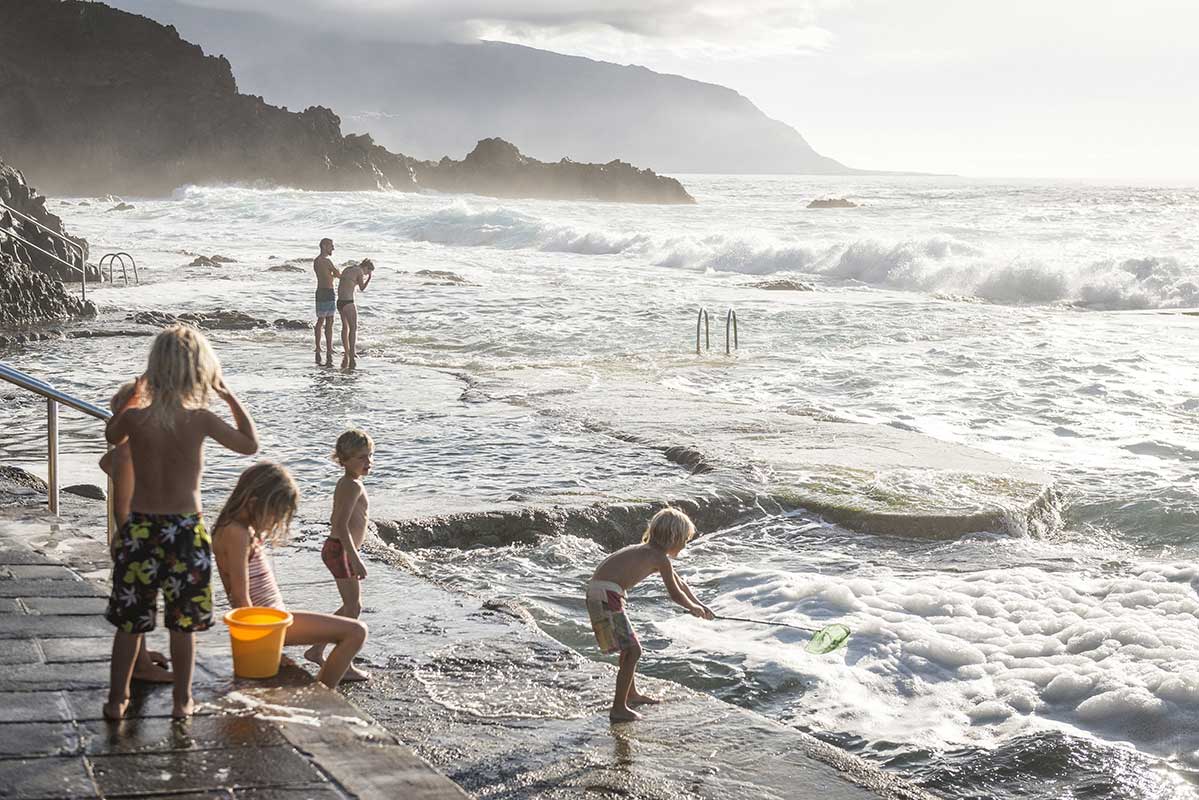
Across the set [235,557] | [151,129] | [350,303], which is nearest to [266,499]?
[235,557]

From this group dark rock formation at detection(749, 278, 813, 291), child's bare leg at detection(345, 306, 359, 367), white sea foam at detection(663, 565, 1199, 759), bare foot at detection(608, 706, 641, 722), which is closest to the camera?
bare foot at detection(608, 706, 641, 722)

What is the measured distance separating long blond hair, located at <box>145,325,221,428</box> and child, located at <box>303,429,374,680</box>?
1309mm

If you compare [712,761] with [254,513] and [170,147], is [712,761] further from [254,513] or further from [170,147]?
[170,147]

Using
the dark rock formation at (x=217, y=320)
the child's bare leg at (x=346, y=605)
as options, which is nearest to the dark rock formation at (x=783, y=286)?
the dark rock formation at (x=217, y=320)

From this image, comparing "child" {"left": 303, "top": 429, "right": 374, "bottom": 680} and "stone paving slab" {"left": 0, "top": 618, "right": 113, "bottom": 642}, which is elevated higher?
"child" {"left": 303, "top": 429, "right": 374, "bottom": 680}

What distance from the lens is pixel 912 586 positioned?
7535 mm

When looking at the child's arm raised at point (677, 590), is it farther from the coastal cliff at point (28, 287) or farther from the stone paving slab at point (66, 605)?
the coastal cliff at point (28, 287)

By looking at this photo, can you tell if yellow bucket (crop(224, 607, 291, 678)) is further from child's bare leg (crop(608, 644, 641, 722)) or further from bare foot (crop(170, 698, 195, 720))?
child's bare leg (crop(608, 644, 641, 722))

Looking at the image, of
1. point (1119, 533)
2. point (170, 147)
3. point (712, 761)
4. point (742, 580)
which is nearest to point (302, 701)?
point (712, 761)

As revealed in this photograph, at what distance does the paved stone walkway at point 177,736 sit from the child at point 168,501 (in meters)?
0.21

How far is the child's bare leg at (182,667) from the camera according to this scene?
13.1ft

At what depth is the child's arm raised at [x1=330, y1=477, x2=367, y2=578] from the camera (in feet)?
17.0

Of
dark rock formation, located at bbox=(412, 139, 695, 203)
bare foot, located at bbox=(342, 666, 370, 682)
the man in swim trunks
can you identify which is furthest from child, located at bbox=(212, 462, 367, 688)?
dark rock formation, located at bbox=(412, 139, 695, 203)

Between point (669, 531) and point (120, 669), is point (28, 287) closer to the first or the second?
point (669, 531)
